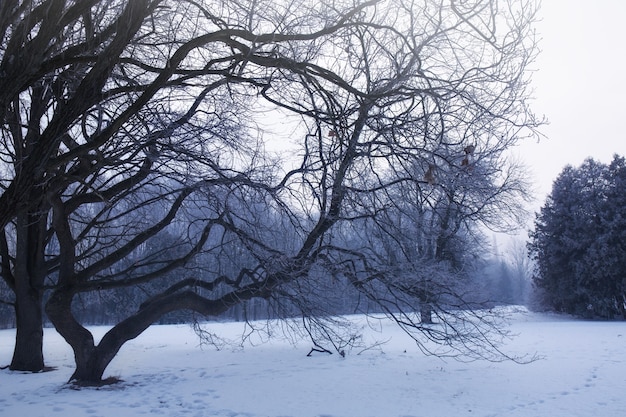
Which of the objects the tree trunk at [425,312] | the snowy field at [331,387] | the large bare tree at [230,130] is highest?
the large bare tree at [230,130]

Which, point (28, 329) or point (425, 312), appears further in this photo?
point (28, 329)

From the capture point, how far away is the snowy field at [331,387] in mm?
8070

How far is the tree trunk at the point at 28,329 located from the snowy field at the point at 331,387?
0.54m

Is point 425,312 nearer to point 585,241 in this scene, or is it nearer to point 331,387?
point 331,387

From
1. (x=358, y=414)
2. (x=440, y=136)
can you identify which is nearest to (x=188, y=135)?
(x=440, y=136)

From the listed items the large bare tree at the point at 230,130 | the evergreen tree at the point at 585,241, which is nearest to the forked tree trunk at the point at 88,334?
the large bare tree at the point at 230,130

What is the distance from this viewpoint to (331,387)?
33.0 ft

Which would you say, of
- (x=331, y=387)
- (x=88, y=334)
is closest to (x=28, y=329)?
(x=88, y=334)

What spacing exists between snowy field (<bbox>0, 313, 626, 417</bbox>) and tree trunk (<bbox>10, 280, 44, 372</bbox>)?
54 cm

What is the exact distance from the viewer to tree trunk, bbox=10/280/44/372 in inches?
495

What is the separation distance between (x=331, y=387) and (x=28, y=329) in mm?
7196

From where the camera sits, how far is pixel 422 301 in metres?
9.27

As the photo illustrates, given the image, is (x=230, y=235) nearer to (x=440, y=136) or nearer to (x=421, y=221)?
(x=421, y=221)

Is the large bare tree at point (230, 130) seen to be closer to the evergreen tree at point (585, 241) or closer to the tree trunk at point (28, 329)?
the tree trunk at point (28, 329)
